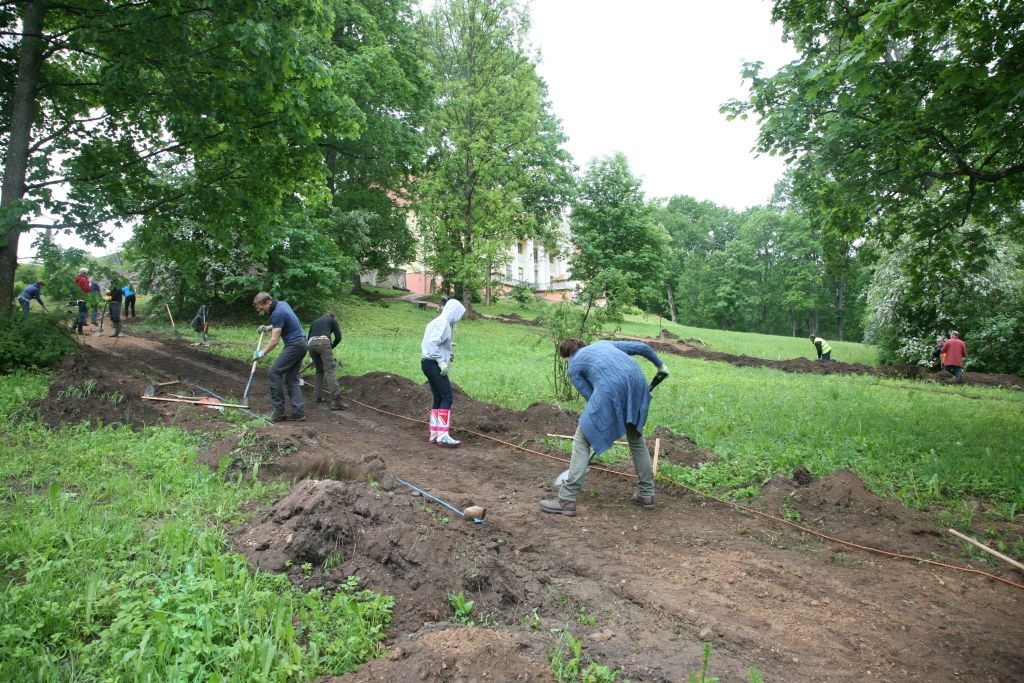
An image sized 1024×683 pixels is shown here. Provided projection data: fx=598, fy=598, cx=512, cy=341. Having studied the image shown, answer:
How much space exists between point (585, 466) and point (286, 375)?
519cm

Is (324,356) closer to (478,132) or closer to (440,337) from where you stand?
(440,337)

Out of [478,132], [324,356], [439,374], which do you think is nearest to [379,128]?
[478,132]

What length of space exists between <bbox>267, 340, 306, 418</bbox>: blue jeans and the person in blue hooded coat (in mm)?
4620

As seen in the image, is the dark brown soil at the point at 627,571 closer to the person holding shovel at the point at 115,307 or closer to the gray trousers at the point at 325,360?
the gray trousers at the point at 325,360

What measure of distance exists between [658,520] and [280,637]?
3.56 m

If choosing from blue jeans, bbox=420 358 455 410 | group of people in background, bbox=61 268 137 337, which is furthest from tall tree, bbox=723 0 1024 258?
group of people in background, bbox=61 268 137 337

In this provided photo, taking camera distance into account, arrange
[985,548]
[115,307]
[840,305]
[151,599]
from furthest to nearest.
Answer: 1. [840,305]
2. [115,307]
3. [985,548]
4. [151,599]

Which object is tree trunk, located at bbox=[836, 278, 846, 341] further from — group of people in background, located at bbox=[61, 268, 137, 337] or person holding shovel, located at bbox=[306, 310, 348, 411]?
person holding shovel, located at bbox=[306, 310, 348, 411]

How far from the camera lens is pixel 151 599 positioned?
3.27 meters

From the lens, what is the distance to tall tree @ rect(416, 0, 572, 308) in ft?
80.2

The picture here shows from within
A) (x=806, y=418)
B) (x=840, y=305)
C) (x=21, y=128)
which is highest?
(x=21, y=128)

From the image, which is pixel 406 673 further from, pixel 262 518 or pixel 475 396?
Answer: pixel 475 396

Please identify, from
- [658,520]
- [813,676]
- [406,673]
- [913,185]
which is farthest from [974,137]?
[406,673]

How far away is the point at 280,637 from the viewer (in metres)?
3.06
